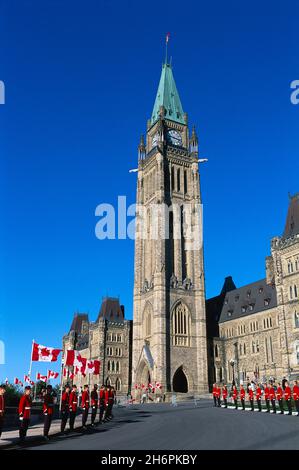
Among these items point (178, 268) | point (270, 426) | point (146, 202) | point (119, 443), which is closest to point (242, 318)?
point (178, 268)

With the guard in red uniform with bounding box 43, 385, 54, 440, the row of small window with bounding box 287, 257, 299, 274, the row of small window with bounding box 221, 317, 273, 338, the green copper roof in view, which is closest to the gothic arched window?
the row of small window with bounding box 221, 317, 273, 338

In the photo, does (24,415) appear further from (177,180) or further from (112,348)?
(112,348)

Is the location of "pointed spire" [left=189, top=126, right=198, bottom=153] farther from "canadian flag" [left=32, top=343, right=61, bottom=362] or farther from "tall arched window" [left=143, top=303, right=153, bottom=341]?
"canadian flag" [left=32, top=343, right=61, bottom=362]

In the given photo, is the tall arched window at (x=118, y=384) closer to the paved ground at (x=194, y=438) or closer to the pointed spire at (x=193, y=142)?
the pointed spire at (x=193, y=142)

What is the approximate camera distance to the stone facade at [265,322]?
170 ft

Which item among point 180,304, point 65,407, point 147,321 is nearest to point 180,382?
point 147,321

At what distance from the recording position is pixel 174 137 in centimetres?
7806

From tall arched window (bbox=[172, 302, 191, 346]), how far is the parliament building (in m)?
0.14

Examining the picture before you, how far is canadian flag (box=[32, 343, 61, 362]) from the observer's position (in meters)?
26.8
